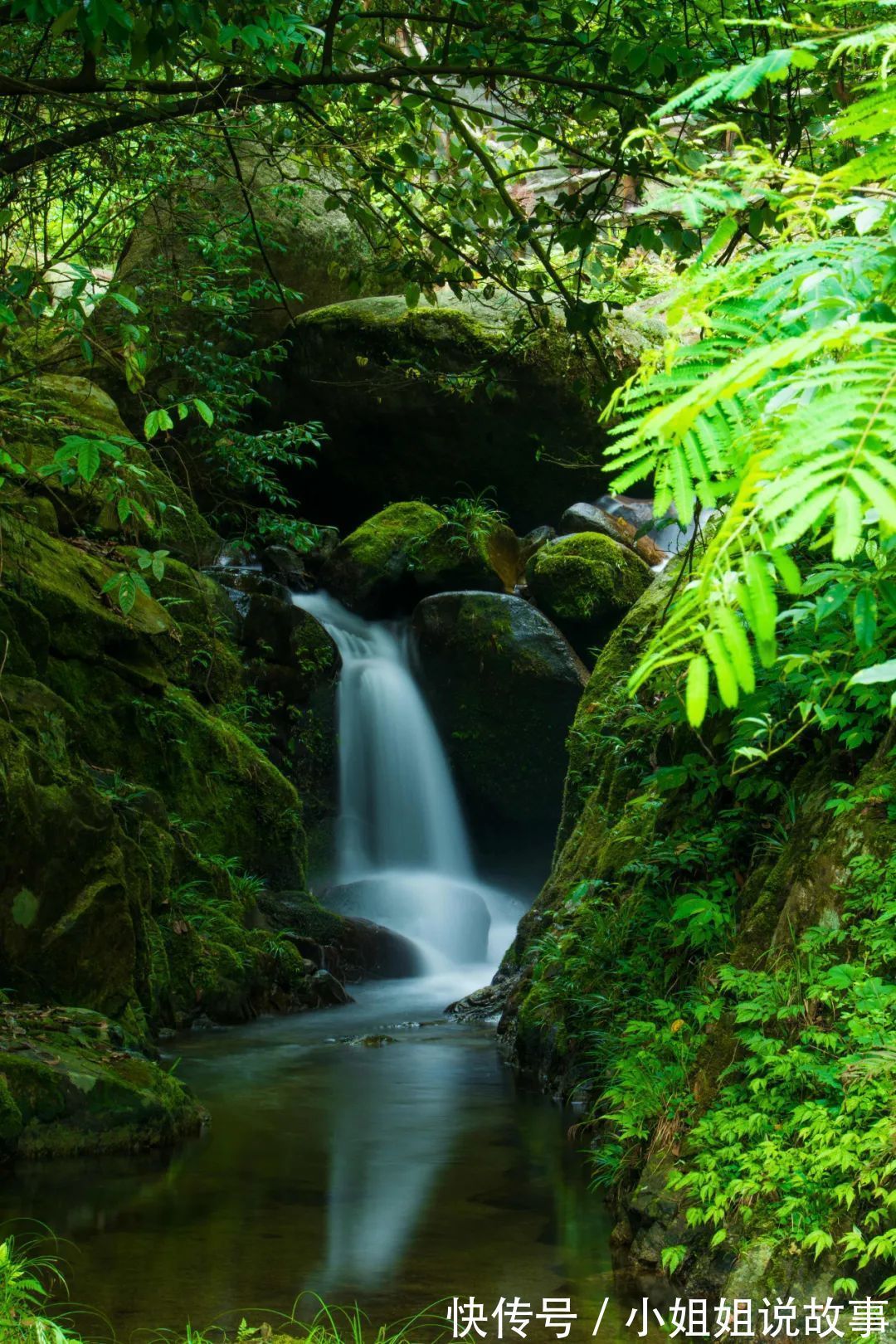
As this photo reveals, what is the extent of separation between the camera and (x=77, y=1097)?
5855mm

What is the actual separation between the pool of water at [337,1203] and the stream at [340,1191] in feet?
0.04

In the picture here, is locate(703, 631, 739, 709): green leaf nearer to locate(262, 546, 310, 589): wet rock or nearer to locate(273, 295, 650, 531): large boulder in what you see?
locate(273, 295, 650, 531): large boulder

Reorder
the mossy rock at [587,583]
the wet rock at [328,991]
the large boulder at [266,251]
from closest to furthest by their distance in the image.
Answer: the wet rock at [328,991], the large boulder at [266,251], the mossy rock at [587,583]

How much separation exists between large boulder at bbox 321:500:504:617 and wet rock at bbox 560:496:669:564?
1.59m

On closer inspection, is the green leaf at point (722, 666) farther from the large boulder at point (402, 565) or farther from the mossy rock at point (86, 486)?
the large boulder at point (402, 565)

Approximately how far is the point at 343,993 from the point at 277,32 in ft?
27.0

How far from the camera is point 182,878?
1038 centimetres

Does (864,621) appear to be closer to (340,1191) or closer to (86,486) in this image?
(340,1191)

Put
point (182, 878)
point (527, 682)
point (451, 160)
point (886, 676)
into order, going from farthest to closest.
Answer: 1. point (527, 682)
2. point (182, 878)
3. point (451, 160)
4. point (886, 676)

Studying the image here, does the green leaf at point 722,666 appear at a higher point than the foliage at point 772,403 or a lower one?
lower

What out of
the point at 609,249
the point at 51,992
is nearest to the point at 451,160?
the point at 609,249

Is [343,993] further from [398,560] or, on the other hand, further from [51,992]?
[398,560]

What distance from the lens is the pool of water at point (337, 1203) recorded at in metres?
4.27

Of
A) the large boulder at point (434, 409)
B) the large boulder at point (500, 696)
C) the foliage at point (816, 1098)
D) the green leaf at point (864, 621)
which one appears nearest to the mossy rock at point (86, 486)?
the large boulder at point (500, 696)
